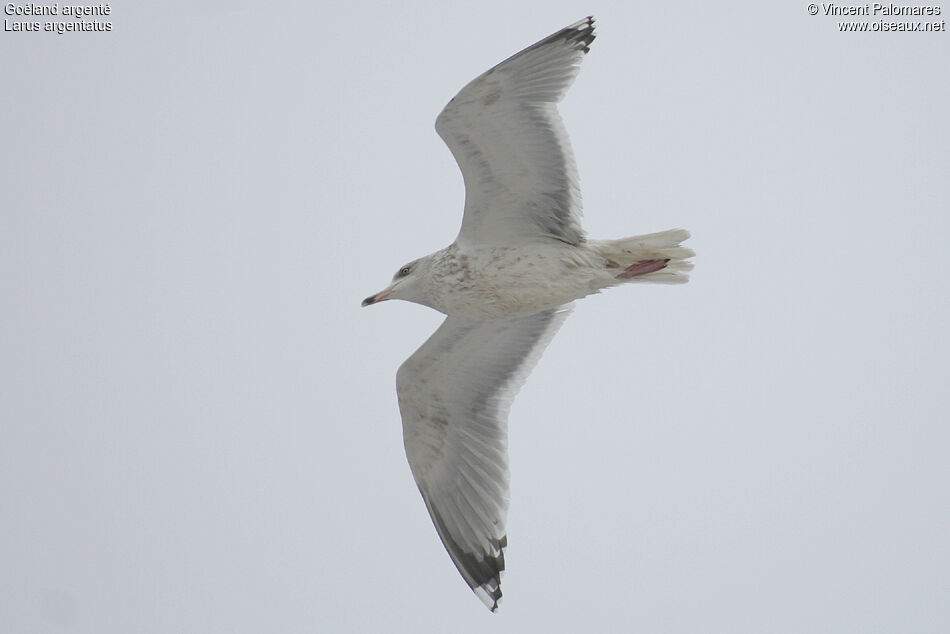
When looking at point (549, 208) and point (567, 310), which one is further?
point (567, 310)

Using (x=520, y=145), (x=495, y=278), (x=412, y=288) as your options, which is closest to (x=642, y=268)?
(x=495, y=278)

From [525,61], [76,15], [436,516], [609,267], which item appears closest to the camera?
[525,61]

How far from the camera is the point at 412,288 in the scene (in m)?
8.36

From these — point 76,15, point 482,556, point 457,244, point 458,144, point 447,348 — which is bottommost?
point 482,556

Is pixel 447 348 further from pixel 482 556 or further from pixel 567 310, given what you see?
pixel 482 556

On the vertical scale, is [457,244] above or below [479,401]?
above

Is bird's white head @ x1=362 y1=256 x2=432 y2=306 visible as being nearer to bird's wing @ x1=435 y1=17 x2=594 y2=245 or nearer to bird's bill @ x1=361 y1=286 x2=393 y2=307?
bird's bill @ x1=361 y1=286 x2=393 y2=307

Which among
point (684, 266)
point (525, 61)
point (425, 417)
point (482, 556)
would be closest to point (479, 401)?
point (425, 417)

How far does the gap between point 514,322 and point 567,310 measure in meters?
0.39

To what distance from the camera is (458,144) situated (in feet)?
25.7

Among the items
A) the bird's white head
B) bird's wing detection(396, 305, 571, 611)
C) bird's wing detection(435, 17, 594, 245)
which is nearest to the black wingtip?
bird's wing detection(435, 17, 594, 245)

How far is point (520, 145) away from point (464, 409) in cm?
204

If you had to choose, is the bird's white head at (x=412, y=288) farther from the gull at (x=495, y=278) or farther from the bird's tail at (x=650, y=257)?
the bird's tail at (x=650, y=257)

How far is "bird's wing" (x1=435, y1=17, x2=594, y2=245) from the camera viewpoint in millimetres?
7559
